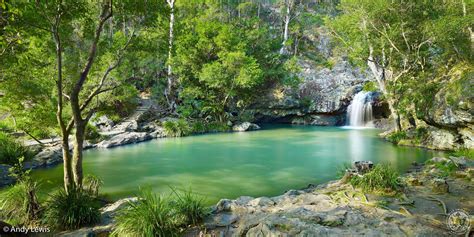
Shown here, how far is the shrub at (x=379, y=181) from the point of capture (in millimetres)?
7305

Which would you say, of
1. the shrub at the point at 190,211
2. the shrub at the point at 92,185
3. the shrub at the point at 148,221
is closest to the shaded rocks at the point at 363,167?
the shrub at the point at 190,211

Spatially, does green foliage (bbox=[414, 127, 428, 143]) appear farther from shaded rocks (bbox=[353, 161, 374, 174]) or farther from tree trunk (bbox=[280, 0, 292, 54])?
tree trunk (bbox=[280, 0, 292, 54])

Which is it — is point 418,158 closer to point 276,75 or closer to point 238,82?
point 238,82

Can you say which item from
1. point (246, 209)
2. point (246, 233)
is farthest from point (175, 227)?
point (246, 209)

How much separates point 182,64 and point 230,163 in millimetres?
16296

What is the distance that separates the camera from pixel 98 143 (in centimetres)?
1867

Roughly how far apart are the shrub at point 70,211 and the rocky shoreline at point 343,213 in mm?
321

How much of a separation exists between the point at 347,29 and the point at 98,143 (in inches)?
741

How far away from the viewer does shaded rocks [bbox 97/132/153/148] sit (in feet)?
60.7

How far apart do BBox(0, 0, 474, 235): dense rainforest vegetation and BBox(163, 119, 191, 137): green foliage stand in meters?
0.11

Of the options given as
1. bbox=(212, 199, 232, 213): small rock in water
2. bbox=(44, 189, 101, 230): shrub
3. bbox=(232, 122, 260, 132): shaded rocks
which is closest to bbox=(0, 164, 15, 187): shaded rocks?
bbox=(44, 189, 101, 230): shrub

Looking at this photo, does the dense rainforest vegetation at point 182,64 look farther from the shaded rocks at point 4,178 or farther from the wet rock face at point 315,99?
the wet rock face at point 315,99

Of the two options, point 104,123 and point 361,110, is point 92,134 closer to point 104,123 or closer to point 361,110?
point 104,123

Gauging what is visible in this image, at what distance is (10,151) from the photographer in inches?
479
